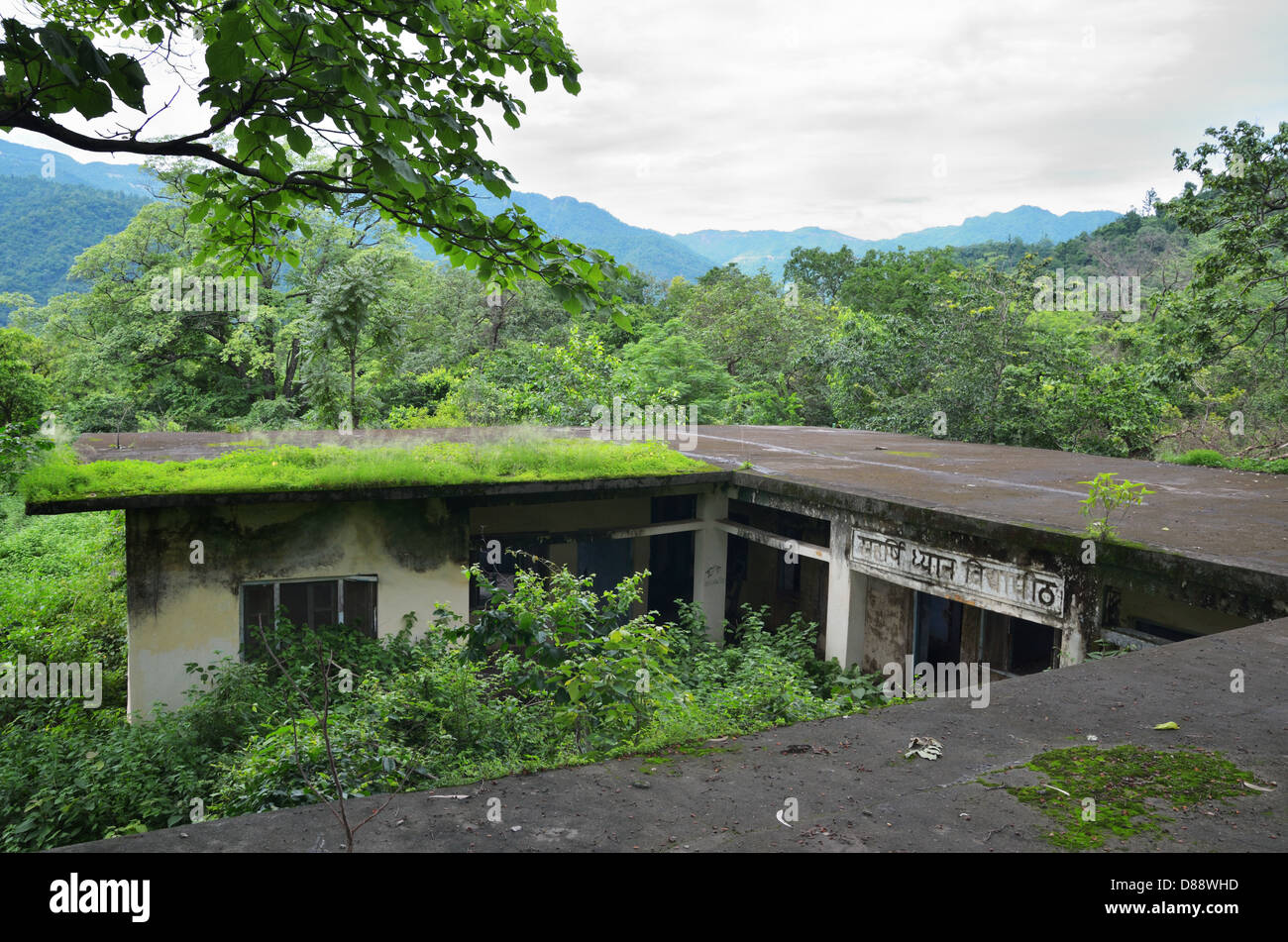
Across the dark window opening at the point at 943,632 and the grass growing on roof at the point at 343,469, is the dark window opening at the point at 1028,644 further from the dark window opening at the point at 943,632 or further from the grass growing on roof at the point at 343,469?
the grass growing on roof at the point at 343,469

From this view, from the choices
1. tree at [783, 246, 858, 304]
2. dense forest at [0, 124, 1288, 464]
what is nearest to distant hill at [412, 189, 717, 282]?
tree at [783, 246, 858, 304]

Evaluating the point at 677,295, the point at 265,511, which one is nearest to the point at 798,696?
the point at 265,511

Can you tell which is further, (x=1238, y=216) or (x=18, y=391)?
(x=18, y=391)

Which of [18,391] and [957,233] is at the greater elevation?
[957,233]

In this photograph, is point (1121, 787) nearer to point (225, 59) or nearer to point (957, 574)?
point (225, 59)

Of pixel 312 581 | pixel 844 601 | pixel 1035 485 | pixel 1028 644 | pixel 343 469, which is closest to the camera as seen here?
pixel 343 469

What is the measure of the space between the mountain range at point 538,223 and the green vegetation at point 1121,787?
2.62 m

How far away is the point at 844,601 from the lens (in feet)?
29.6

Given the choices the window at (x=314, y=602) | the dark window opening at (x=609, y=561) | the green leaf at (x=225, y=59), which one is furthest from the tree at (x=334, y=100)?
the dark window opening at (x=609, y=561)

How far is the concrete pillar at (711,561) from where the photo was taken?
444 inches

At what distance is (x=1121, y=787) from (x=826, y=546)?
7.83 metres

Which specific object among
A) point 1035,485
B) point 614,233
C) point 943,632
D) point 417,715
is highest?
point 614,233

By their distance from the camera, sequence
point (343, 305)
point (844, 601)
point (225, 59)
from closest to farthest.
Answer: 1. point (225, 59)
2. point (844, 601)
3. point (343, 305)

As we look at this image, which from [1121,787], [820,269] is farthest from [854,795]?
[820,269]
